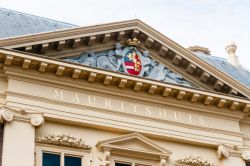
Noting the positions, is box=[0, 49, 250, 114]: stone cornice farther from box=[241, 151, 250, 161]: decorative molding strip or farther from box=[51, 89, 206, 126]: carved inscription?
box=[241, 151, 250, 161]: decorative molding strip

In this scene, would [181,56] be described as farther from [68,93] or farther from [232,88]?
[68,93]

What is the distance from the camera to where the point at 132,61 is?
968 inches

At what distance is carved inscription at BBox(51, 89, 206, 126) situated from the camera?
22844 mm

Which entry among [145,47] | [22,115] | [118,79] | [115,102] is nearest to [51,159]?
[22,115]

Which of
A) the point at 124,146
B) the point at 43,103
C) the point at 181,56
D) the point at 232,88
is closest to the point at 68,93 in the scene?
the point at 43,103

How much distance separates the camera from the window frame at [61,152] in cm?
2138

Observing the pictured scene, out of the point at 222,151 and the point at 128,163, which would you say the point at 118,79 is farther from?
the point at 222,151

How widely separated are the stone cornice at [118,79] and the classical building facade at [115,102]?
37 millimetres

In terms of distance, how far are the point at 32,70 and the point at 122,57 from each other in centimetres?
381

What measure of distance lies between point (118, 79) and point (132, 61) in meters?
1.43

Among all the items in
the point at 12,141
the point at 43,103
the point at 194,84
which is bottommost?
the point at 12,141

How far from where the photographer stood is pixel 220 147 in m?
24.4

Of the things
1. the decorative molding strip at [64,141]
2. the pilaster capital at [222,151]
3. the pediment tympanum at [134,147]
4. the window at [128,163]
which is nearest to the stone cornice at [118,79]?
the pilaster capital at [222,151]

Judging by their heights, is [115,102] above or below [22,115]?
above
